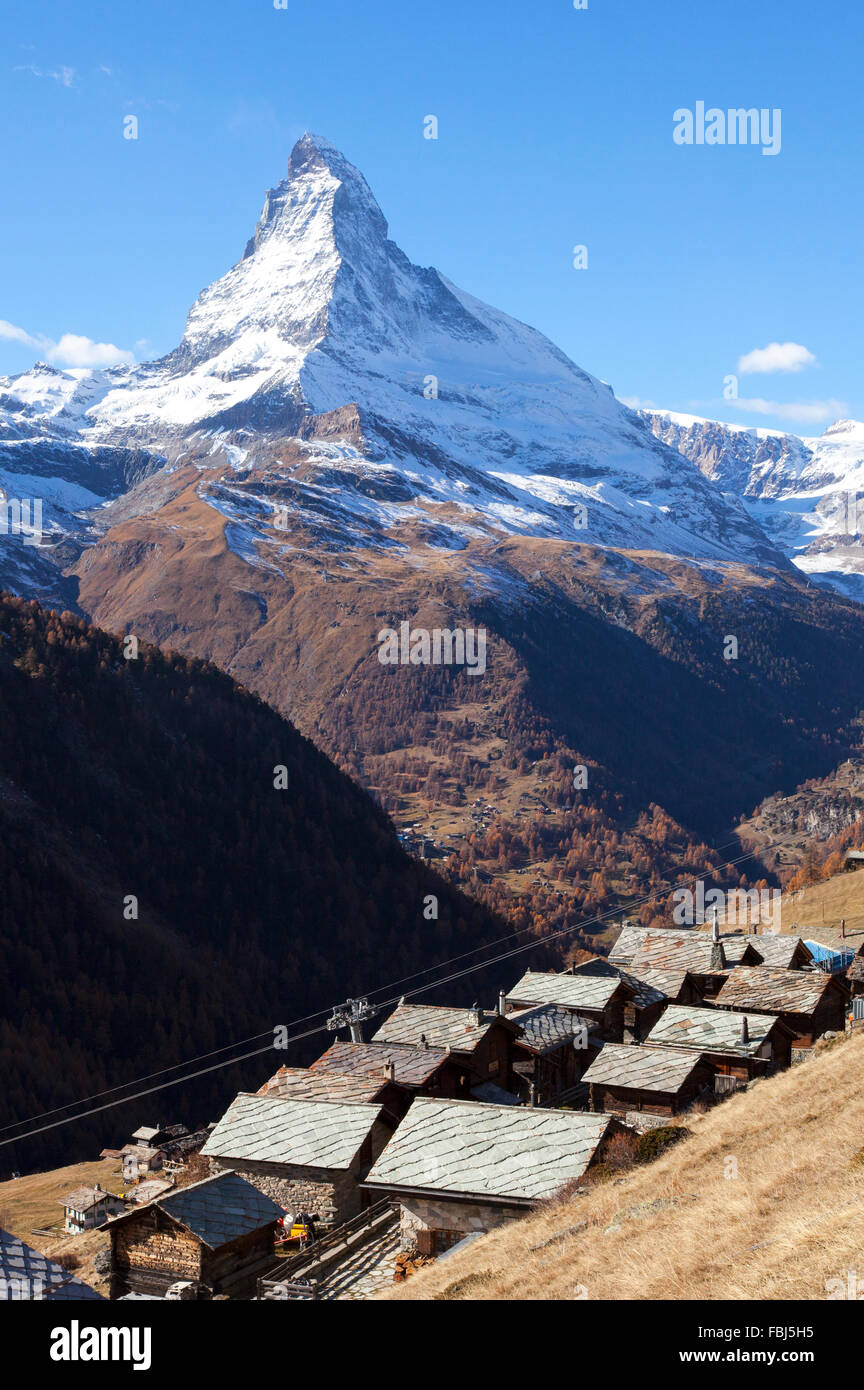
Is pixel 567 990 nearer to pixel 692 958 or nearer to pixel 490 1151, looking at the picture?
pixel 692 958

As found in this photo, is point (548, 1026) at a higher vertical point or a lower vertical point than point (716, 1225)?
lower

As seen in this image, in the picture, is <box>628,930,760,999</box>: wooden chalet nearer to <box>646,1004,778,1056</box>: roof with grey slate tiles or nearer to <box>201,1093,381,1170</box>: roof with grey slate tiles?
<box>646,1004,778,1056</box>: roof with grey slate tiles

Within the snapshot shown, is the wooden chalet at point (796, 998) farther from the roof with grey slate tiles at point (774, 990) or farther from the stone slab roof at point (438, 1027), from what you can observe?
the stone slab roof at point (438, 1027)

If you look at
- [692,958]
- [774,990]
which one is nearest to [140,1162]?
[692,958]

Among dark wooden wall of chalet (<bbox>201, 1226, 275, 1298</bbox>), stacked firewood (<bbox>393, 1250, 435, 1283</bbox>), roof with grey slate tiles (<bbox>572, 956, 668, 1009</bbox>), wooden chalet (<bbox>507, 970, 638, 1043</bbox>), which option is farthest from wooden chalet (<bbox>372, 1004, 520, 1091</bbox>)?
dark wooden wall of chalet (<bbox>201, 1226, 275, 1298</bbox>)
